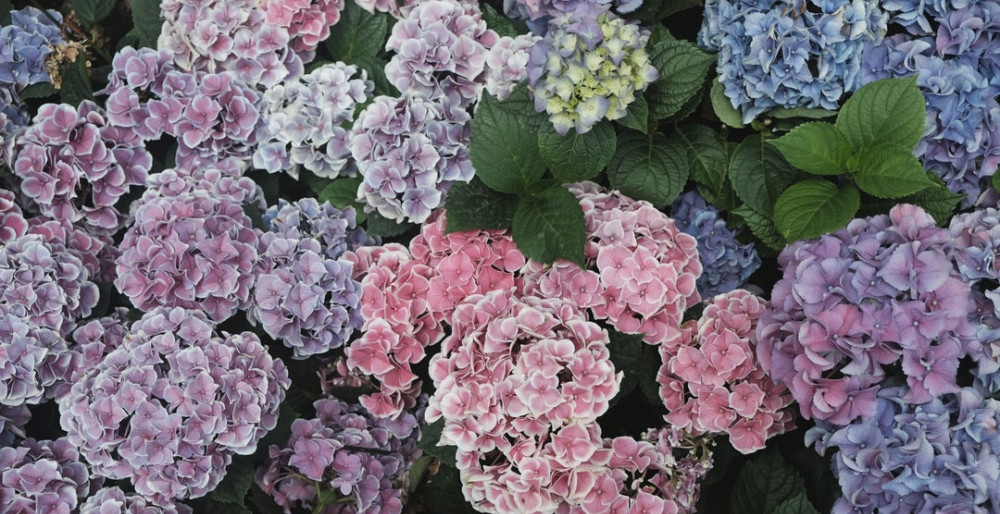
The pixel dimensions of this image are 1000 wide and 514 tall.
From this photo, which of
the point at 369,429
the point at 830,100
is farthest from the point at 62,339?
the point at 830,100

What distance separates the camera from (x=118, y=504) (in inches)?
60.7

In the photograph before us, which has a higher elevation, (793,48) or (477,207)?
(793,48)

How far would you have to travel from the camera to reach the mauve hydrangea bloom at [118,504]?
5.05ft

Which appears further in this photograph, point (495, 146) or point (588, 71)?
point (495, 146)

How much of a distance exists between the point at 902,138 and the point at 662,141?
47 centimetres

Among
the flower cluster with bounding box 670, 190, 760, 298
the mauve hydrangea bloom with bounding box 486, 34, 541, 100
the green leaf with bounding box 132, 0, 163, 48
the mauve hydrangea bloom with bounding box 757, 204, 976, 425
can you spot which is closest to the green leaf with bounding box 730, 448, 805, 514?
the mauve hydrangea bloom with bounding box 757, 204, 976, 425

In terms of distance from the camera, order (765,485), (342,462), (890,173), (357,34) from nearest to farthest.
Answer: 1. (890,173)
2. (765,485)
3. (342,462)
4. (357,34)

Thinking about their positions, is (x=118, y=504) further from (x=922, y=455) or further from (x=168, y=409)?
(x=922, y=455)

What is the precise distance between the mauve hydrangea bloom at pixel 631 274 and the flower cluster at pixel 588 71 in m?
0.18

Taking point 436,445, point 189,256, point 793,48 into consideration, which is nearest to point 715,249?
point 793,48

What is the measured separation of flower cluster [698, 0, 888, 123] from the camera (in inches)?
61.2

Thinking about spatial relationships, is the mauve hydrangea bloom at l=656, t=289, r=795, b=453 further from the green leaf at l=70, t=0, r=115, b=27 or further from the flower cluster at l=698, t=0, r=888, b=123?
the green leaf at l=70, t=0, r=115, b=27

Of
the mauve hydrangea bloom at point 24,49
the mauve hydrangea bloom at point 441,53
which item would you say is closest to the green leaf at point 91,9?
the mauve hydrangea bloom at point 24,49

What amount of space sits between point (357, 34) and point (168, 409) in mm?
983
